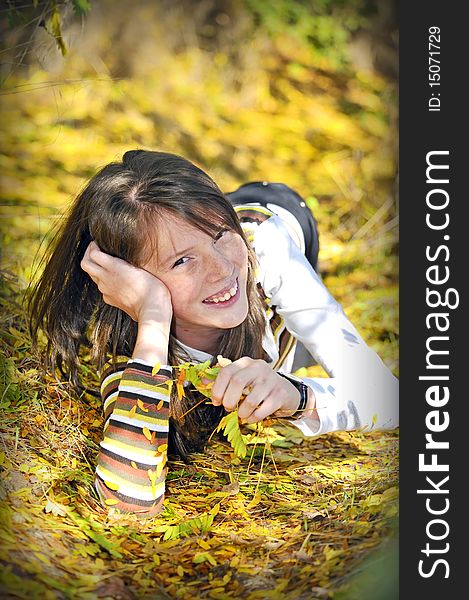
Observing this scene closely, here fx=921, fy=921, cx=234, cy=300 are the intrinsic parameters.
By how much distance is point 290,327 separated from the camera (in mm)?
1894

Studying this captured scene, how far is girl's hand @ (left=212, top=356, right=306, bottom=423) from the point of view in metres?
1.56

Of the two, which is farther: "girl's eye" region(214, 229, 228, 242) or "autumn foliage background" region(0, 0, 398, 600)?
"girl's eye" region(214, 229, 228, 242)

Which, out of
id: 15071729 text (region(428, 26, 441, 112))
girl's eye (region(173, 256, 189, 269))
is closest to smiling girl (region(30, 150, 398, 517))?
girl's eye (region(173, 256, 189, 269))

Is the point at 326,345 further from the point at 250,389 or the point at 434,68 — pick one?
the point at 434,68

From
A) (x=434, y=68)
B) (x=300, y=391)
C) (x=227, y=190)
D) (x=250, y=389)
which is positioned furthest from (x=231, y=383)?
(x=227, y=190)

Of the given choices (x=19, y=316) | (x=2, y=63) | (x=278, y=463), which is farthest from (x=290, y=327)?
(x=2, y=63)

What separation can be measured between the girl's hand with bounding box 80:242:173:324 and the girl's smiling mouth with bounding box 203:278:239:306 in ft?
0.30

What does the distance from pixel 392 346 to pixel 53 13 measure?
1085mm

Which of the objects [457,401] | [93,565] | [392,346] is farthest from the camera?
[392,346]

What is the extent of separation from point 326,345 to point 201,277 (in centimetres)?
32

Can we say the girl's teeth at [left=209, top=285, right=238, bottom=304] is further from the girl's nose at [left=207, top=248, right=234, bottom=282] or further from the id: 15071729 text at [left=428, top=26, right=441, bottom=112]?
the id: 15071729 text at [left=428, top=26, right=441, bottom=112]

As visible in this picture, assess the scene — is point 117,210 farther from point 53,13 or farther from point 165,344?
point 53,13

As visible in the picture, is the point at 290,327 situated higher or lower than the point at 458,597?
higher

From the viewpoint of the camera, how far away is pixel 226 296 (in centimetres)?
172
